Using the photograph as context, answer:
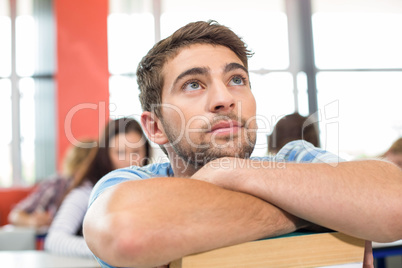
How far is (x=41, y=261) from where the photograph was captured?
1.65 m

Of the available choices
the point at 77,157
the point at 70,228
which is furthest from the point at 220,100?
the point at 77,157

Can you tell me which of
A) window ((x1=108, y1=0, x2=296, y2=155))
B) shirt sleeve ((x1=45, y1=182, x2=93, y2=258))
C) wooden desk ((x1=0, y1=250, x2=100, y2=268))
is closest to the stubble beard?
wooden desk ((x1=0, y1=250, x2=100, y2=268))

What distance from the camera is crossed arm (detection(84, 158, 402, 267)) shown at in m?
0.59

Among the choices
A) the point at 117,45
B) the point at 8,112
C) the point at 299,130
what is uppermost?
the point at 117,45

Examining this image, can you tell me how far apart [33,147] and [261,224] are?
566 centimetres

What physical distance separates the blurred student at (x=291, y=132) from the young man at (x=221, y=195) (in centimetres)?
140

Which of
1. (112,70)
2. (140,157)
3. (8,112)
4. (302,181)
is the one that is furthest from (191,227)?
(8,112)

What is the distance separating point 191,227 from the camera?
608 mm

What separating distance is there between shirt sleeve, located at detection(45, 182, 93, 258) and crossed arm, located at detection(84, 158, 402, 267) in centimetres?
128

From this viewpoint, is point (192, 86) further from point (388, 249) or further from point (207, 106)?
point (388, 249)

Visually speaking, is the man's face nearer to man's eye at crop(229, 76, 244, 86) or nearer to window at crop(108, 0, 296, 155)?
man's eye at crop(229, 76, 244, 86)

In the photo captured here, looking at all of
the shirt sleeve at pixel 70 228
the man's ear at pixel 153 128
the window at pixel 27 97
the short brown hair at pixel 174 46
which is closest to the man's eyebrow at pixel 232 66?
the short brown hair at pixel 174 46

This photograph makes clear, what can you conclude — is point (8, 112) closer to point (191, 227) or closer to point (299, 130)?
point (299, 130)

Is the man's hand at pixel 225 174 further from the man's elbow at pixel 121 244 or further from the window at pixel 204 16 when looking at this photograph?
the window at pixel 204 16
